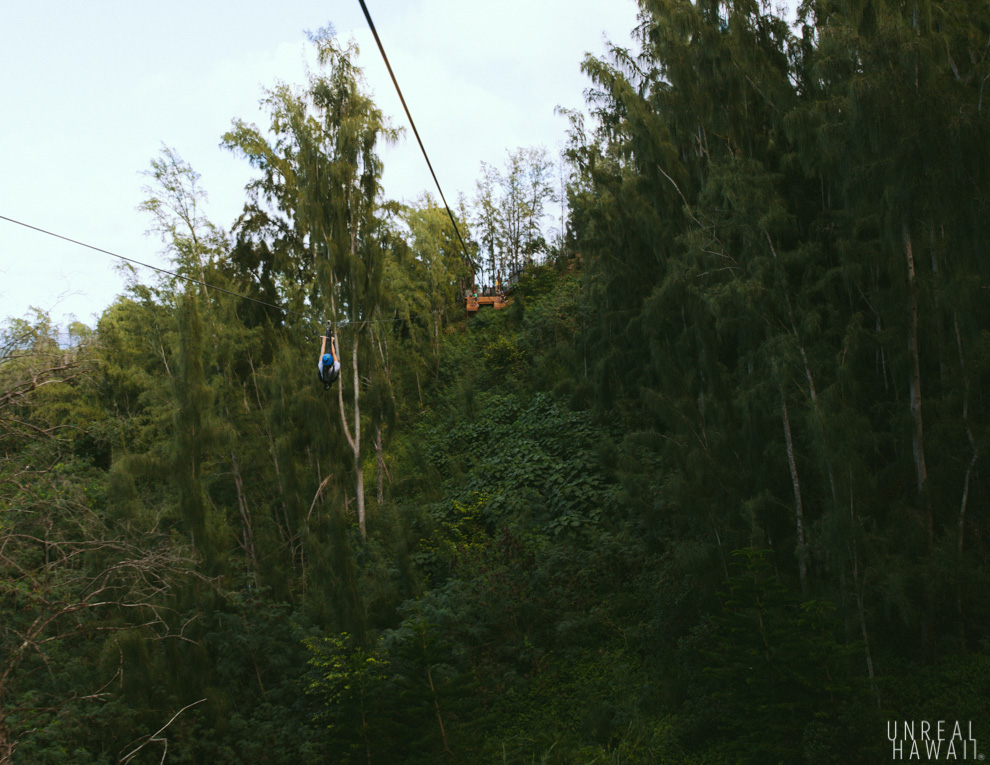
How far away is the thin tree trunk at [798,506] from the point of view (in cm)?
862

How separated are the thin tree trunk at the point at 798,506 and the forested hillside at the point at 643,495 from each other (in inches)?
3.9

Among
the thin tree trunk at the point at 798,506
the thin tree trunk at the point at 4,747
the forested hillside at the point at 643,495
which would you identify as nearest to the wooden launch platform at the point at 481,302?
the forested hillside at the point at 643,495

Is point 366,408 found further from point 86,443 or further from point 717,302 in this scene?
point 86,443

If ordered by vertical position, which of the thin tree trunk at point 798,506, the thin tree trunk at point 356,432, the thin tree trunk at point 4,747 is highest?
the thin tree trunk at point 356,432

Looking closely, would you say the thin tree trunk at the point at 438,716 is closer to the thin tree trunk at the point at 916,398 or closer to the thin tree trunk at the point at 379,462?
the thin tree trunk at the point at 916,398

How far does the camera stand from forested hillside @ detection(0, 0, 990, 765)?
7.00 metres

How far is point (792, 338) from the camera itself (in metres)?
8.34

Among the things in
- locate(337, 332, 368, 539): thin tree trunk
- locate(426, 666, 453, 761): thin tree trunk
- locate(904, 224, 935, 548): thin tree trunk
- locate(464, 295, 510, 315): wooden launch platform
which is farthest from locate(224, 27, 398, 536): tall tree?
locate(464, 295, 510, 315): wooden launch platform

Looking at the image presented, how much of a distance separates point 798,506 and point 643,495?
11.0 ft

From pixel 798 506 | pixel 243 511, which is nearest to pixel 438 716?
pixel 798 506

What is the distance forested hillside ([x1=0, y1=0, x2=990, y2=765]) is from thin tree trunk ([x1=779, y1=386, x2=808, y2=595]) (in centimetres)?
10

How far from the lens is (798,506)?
29.3 feet

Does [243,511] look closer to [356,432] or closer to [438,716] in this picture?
[356,432]

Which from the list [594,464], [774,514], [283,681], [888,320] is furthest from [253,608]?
[888,320]
